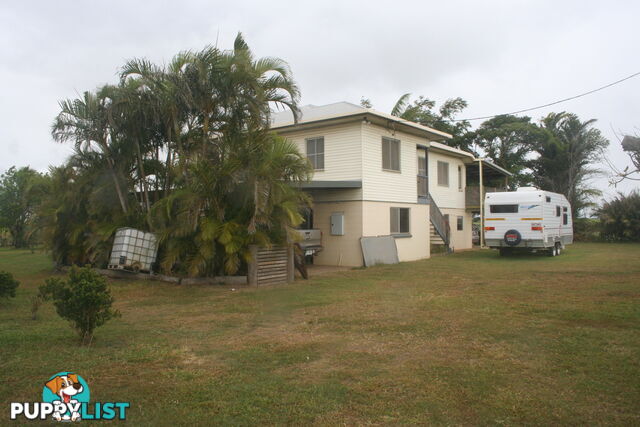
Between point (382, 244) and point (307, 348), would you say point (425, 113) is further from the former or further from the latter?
point (307, 348)

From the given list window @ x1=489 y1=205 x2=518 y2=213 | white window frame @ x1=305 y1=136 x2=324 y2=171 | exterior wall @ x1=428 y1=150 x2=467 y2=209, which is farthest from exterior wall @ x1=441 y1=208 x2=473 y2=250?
white window frame @ x1=305 y1=136 x2=324 y2=171

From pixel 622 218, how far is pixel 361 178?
69.0 ft

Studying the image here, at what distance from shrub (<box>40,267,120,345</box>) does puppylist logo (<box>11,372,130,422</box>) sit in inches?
59.1

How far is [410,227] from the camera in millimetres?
19031

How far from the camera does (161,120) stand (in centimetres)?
1260

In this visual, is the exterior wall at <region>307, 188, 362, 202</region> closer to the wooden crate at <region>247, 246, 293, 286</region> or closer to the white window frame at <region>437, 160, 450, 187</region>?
the wooden crate at <region>247, 246, 293, 286</region>

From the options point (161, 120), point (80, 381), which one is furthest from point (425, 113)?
point (80, 381)

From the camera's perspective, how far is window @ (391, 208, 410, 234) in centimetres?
1828

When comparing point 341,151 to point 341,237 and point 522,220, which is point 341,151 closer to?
point 341,237

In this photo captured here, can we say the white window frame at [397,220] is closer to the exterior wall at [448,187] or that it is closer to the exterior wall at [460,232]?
the exterior wall at [448,187]

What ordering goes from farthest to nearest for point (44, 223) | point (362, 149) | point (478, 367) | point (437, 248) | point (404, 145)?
point (437, 248) → point (404, 145) → point (362, 149) → point (44, 223) → point (478, 367)

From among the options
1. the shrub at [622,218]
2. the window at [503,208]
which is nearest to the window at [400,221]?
the window at [503,208]

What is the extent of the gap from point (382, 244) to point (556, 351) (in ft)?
37.6

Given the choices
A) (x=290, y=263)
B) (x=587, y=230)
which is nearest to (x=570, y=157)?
(x=587, y=230)
